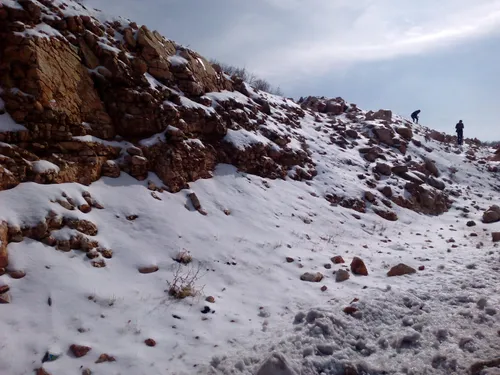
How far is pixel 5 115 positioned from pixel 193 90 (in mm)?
5776

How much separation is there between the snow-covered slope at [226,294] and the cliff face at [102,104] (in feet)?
1.99

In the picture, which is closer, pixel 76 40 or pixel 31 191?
pixel 31 191

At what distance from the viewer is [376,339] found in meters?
4.79

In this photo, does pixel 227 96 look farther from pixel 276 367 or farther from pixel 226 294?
pixel 276 367

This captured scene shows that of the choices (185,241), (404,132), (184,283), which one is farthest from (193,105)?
(404,132)

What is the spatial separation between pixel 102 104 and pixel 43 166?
2599 millimetres

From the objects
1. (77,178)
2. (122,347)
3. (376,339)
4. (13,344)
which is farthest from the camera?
(77,178)

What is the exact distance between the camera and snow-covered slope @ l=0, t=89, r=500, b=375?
170 inches

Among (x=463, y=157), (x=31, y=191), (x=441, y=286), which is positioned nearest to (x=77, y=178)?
(x=31, y=191)

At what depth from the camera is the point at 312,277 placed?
274 inches

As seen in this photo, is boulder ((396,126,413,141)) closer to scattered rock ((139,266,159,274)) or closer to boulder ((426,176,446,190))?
boulder ((426,176,446,190))

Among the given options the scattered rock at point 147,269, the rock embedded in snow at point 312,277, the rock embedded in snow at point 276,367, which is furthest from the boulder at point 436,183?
the rock embedded in snow at point 276,367

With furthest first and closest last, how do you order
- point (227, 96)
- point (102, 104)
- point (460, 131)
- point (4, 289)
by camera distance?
1. point (460, 131)
2. point (227, 96)
3. point (102, 104)
4. point (4, 289)

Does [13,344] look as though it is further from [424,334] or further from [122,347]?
[424,334]
